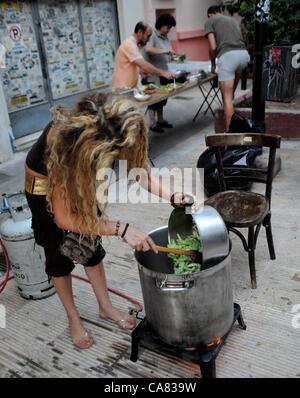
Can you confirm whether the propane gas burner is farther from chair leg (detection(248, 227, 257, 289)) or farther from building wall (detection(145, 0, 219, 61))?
building wall (detection(145, 0, 219, 61))

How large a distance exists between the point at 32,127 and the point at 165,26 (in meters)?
2.60

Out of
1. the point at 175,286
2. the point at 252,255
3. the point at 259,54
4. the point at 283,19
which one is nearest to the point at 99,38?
the point at 283,19

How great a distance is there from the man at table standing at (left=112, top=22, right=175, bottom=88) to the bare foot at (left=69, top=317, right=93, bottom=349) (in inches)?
149

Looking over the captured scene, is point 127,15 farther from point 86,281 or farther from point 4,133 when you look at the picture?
point 86,281

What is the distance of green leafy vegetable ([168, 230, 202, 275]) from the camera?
2.00m

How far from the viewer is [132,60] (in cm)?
531

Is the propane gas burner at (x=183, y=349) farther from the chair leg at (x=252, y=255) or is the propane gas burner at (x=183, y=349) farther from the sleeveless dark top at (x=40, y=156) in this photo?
the sleeveless dark top at (x=40, y=156)

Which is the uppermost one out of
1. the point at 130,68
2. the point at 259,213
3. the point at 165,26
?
the point at 165,26

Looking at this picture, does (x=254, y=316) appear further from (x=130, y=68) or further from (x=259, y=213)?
(x=130, y=68)

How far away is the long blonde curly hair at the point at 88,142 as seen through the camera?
1634mm

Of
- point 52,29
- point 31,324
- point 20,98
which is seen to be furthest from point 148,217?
point 52,29

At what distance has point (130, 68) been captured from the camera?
17.9ft

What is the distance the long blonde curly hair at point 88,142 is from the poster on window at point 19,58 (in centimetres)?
458

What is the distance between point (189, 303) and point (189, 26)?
10.6m
